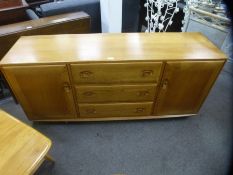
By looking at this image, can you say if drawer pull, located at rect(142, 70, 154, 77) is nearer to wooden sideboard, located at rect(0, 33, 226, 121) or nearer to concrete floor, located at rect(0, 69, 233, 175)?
wooden sideboard, located at rect(0, 33, 226, 121)

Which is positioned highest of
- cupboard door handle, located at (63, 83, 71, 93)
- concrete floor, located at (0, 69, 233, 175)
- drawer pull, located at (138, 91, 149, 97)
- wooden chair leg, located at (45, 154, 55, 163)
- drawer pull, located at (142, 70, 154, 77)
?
drawer pull, located at (142, 70, 154, 77)

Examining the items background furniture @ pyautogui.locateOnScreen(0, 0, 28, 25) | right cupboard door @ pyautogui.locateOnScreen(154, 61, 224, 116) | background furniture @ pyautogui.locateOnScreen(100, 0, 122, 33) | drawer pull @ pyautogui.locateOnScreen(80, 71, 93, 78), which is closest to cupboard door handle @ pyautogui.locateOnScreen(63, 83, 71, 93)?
drawer pull @ pyautogui.locateOnScreen(80, 71, 93, 78)

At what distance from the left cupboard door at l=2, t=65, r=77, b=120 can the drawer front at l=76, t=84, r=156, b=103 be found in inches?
4.0

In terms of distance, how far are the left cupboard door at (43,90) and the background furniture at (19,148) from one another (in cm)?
27

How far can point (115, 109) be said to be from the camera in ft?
4.65

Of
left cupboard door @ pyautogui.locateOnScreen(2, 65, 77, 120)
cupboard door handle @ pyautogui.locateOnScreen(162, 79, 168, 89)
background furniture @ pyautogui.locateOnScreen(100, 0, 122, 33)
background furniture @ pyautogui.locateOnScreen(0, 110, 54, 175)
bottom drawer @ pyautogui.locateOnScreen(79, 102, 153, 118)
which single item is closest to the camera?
background furniture @ pyautogui.locateOnScreen(0, 110, 54, 175)

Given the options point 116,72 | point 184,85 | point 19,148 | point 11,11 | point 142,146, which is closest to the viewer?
point 19,148

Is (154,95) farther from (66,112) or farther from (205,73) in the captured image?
(66,112)

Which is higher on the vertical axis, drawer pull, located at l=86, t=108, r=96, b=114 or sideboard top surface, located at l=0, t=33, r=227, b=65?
sideboard top surface, located at l=0, t=33, r=227, b=65

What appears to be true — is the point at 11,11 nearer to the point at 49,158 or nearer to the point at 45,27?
the point at 45,27

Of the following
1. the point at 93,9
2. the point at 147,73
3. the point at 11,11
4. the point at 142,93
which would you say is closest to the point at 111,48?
the point at 147,73

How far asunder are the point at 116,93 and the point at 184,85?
0.53 metres

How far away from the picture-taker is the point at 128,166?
1.29 metres

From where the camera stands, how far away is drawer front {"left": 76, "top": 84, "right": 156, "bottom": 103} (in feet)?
4.12
